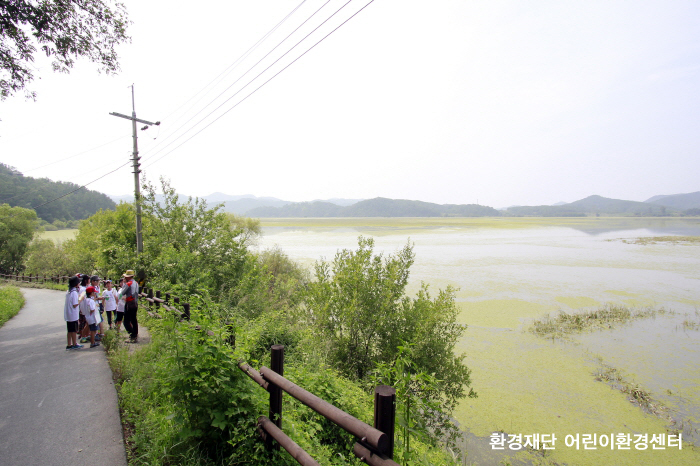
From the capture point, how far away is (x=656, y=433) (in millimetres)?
7312

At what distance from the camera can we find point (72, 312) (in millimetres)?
6738

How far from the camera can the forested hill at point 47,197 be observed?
50.6m

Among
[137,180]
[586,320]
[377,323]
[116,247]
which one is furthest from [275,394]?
[116,247]

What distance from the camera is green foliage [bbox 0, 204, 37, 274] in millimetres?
36656

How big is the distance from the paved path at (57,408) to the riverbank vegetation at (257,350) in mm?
227

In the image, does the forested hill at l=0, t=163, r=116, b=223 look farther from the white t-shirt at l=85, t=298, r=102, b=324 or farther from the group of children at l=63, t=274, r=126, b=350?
the white t-shirt at l=85, t=298, r=102, b=324

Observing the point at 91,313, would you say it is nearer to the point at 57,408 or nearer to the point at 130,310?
the point at 130,310

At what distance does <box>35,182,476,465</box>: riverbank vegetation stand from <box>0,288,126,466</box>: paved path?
0.23 meters

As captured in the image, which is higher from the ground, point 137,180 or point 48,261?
point 137,180

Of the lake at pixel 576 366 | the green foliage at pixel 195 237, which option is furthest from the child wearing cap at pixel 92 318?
the lake at pixel 576 366

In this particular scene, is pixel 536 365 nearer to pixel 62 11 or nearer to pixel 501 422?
pixel 501 422

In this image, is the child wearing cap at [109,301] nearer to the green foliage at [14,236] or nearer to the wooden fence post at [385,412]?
the wooden fence post at [385,412]

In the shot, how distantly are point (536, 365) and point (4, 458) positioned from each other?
A: 1201 cm

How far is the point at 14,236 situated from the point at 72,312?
43598mm
